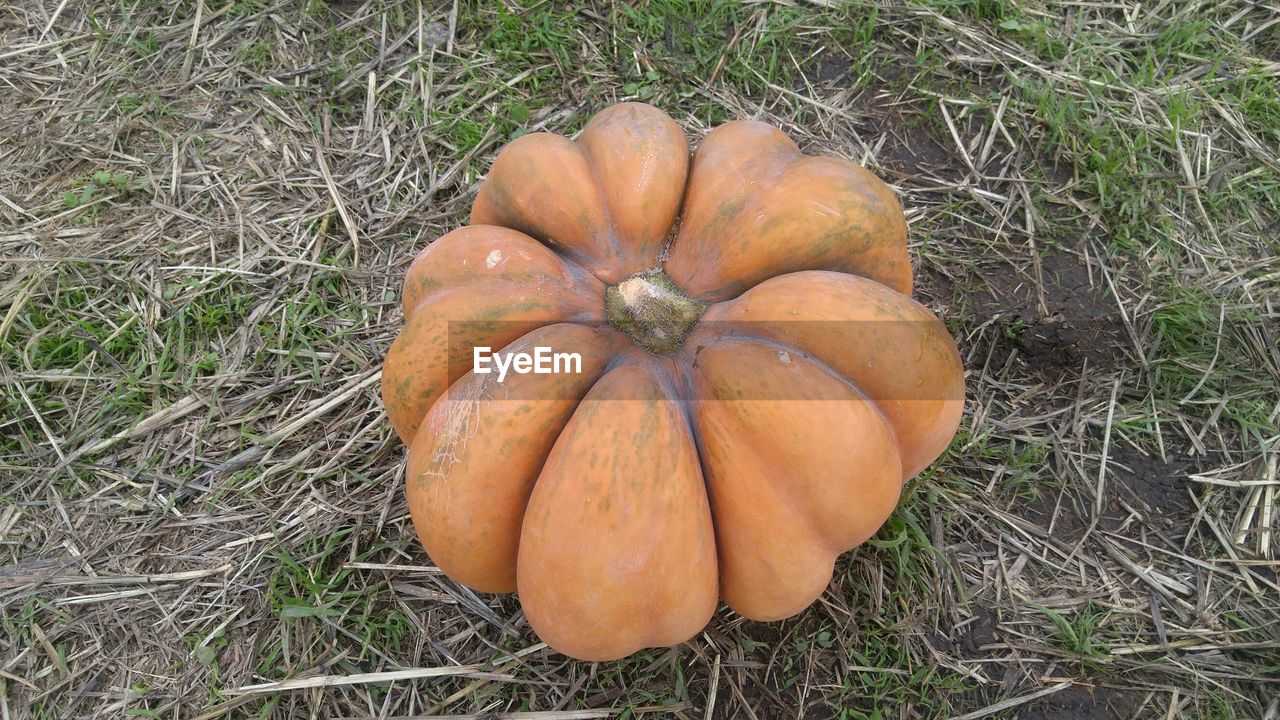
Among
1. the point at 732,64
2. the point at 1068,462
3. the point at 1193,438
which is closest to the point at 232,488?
the point at 732,64

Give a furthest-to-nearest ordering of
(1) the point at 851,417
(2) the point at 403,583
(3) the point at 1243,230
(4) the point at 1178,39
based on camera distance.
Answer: (4) the point at 1178,39 < (3) the point at 1243,230 < (2) the point at 403,583 < (1) the point at 851,417

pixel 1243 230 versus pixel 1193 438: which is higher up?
pixel 1243 230

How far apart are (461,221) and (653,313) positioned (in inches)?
77.9

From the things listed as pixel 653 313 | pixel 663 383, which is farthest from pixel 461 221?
pixel 663 383

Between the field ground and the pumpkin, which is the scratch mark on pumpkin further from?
the field ground

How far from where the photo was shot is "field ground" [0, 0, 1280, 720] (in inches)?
Answer: 115

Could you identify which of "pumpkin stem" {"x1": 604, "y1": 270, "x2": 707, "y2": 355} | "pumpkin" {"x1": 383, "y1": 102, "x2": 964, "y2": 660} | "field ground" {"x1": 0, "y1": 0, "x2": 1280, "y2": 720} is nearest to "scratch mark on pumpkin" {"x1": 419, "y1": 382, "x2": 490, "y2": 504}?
"pumpkin" {"x1": 383, "y1": 102, "x2": 964, "y2": 660}

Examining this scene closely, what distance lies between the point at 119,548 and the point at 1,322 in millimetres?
1440

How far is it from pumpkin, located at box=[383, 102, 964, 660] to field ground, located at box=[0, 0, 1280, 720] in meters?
0.83

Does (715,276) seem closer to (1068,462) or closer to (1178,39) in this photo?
(1068,462)

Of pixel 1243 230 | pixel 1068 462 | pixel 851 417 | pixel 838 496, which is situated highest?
pixel 851 417

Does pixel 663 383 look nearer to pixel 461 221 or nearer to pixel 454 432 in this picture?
pixel 454 432

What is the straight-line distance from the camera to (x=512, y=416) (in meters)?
2.21

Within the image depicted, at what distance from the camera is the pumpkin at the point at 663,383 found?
210 cm
